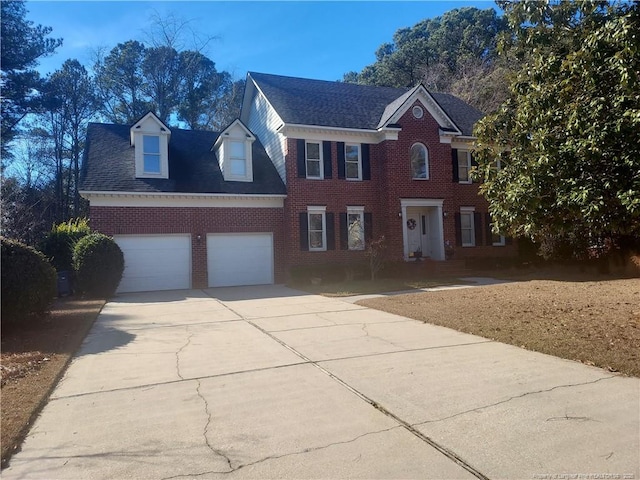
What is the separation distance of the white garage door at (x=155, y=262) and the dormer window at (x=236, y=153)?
3.30m

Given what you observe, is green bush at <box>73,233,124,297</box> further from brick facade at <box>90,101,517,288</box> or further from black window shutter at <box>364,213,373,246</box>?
black window shutter at <box>364,213,373,246</box>

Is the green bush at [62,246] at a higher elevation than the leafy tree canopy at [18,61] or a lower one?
lower

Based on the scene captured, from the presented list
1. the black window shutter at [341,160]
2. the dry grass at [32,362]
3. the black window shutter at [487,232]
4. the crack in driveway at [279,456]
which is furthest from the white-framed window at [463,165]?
the crack in driveway at [279,456]

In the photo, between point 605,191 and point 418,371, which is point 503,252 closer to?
point 605,191

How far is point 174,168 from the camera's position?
18391mm

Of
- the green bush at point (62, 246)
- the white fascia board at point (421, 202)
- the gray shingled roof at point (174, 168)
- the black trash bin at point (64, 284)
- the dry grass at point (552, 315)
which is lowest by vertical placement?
the dry grass at point (552, 315)

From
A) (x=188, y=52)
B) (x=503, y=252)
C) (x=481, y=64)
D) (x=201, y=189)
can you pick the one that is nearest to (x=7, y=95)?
(x=188, y=52)

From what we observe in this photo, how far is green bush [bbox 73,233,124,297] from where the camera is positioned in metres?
14.3

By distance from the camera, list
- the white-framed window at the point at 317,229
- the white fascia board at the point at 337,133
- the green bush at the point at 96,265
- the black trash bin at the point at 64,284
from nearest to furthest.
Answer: the green bush at the point at 96,265, the black trash bin at the point at 64,284, the white fascia board at the point at 337,133, the white-framed window at the point at 317,229

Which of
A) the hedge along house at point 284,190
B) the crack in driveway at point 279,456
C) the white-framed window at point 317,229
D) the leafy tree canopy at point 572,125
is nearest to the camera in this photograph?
the crack in driveway at point 279,456

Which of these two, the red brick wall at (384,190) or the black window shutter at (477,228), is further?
the black window shutter at (477,228)

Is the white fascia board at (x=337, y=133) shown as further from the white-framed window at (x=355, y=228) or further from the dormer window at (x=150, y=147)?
the dormer window at (x=150, y=147)

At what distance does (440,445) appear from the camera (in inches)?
142

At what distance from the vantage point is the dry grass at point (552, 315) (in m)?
6.32
